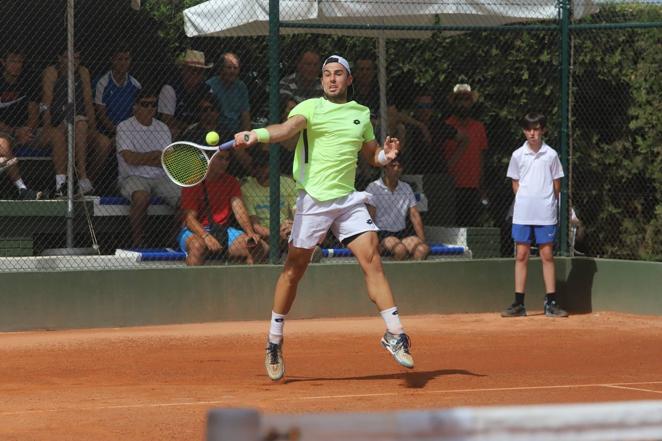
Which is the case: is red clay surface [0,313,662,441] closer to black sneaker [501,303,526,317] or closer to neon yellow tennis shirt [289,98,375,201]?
black sneaker [501,303,526,317]

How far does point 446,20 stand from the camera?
15.0m

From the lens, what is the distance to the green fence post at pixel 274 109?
11750 mm

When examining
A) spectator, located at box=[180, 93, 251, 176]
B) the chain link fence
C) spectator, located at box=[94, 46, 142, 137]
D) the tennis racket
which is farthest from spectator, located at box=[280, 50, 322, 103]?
the tennis racket

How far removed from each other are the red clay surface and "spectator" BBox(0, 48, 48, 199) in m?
2.35

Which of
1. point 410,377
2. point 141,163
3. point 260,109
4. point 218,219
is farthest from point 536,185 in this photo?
point 410,377

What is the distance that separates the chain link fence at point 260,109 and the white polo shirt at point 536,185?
556 millimetres

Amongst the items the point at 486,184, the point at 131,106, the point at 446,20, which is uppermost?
the point at 446,20

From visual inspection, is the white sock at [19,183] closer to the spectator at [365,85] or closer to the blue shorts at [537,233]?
the spectator at [365,85]

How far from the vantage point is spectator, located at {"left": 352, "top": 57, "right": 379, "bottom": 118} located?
525 inches

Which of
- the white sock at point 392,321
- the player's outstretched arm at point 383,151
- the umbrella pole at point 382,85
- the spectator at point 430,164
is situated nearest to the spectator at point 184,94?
the umbrella pole at point 382,85

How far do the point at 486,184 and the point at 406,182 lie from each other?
4.83 feet

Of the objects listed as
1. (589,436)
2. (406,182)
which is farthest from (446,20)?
(589,436)

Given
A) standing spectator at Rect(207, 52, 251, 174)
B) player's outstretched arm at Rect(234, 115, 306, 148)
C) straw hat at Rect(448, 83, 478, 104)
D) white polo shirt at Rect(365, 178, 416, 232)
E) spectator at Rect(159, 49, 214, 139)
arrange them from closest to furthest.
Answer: player's outstretched arm at Rect(234, 115, 306, 148) → white polo shirt at Rect(365, 178, 416, 232) → standing spectator at Rect(207, 52, 251, 174) → spectator at Rect(159, 49, 214, 139) → straw hat at Rect(448, 83, 478, 104)

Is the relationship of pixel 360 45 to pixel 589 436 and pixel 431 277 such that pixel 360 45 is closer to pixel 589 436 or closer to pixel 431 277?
pixel 431 277
